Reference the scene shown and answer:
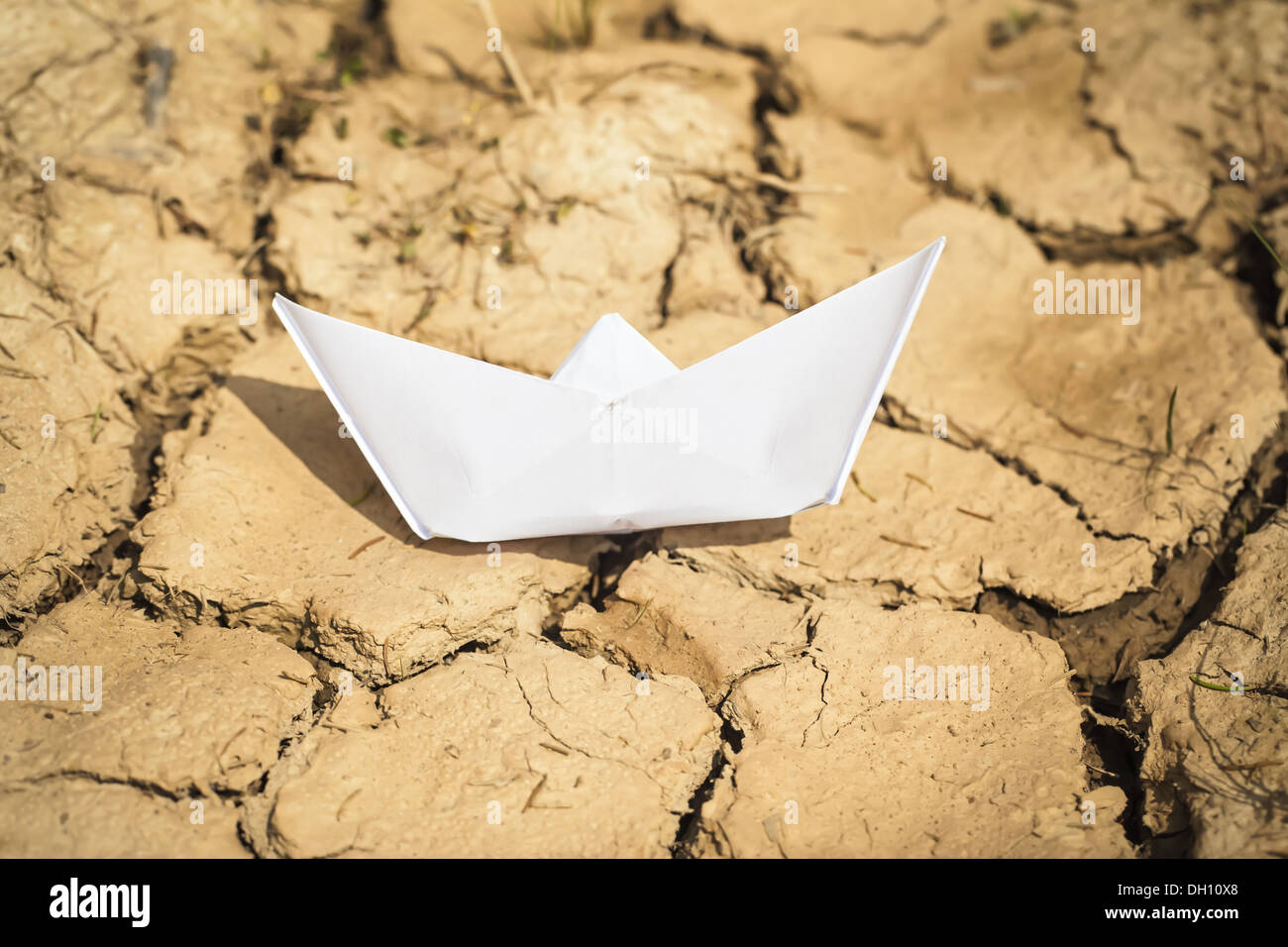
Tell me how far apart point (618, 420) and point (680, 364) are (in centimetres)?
72

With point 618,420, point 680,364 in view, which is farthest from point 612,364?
point 680,364

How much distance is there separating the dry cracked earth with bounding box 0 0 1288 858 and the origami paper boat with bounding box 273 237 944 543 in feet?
0.86

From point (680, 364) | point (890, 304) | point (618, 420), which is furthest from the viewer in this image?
point (680, 364)

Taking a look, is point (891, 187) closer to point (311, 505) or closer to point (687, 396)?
point (687, 396)

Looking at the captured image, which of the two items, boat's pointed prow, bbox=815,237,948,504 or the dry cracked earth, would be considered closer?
the dry cracked earth

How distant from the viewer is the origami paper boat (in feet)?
6.93

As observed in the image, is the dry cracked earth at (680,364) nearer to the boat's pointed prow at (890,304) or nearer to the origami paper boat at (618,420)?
the origami paper boat at (618,420)

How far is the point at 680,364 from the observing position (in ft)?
9.12

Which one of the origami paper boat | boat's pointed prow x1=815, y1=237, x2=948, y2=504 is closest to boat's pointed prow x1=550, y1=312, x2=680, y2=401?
the origami paper boat

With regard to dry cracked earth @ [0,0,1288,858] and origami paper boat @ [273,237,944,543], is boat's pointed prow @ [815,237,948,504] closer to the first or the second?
origami paper boat @ [273,237,944,543]

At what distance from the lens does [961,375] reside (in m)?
2.92

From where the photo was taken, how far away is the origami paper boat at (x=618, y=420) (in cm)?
211

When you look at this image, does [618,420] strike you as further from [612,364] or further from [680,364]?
[680,364]

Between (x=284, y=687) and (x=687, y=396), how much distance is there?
1.14 metres
